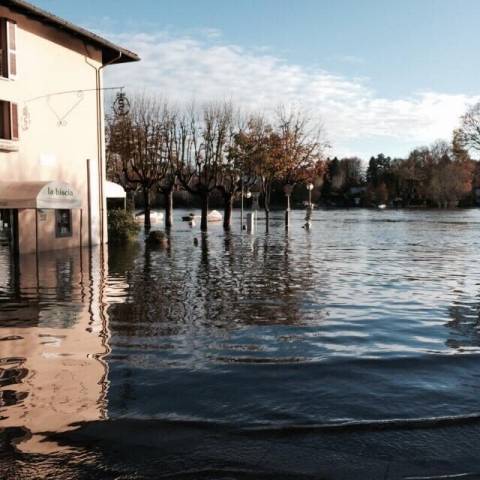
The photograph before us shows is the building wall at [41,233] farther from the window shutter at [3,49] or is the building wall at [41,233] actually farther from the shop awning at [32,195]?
the window shutter at [3,49]

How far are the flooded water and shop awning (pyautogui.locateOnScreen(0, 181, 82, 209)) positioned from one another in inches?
309

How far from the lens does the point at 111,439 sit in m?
5.07

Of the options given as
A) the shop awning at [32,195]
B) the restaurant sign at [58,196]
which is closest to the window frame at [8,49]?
the shop awning at [32,195]

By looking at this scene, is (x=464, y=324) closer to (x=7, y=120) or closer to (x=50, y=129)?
(x=7, y=120)

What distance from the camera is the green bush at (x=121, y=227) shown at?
30203 millimetres

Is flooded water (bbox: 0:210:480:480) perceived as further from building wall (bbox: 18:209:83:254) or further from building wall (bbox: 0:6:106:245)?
building wall (bbox: 0:6:106:245)

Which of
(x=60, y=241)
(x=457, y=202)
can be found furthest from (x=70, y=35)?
(x=457, y=202)

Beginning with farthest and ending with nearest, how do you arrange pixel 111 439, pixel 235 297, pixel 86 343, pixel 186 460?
pixel 235 297 < pixel 86 343 < pixel 111 439 < pixel 186 460

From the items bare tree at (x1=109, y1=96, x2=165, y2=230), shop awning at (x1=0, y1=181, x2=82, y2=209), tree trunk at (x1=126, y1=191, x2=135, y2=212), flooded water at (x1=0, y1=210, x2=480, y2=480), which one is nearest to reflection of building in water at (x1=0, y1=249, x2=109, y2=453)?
flooded water at (x1=0, y1=210, x2=480, y2=480)

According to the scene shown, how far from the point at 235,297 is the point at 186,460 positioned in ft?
26.9

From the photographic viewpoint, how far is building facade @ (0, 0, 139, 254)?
22328mm

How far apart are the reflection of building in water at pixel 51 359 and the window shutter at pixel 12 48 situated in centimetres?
1108

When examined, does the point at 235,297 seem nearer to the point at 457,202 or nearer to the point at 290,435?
the point at 290,435

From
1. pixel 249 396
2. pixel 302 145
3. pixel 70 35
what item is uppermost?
pixel 70 35
